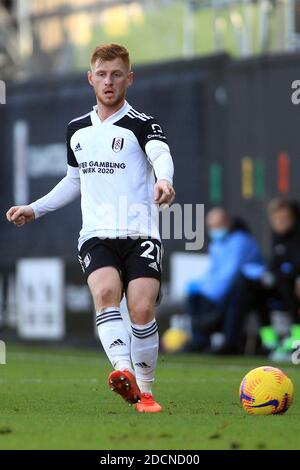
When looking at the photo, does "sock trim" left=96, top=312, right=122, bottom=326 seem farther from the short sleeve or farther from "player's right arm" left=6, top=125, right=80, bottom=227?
the short sleeve

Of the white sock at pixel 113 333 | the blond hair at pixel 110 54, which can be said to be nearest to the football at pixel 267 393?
the white sock at pixel 113 333

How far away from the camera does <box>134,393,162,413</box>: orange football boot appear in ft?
30.3

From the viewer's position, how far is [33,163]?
21.6 meters

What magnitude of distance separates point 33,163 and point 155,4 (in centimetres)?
309

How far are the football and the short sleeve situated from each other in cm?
165

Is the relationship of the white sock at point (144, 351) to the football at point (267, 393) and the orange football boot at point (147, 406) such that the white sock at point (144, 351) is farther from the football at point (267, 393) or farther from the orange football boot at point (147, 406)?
the football at point (267, 393)

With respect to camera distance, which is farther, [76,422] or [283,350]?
[283,350]

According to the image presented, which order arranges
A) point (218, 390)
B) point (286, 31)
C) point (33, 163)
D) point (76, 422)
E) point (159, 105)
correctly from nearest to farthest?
point (76, 422) → point (218, 390) → point (286, 31) → point (159, 105) → point (33, 163)

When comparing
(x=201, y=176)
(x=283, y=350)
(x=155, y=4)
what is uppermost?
(x=155, y=4)

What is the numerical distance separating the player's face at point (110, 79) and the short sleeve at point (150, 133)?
0.26 m
